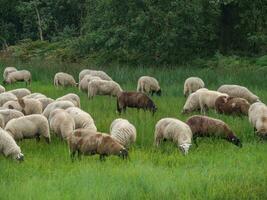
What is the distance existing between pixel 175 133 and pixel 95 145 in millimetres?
2078

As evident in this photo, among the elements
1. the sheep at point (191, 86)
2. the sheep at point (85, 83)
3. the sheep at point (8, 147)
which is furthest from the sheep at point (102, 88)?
the sheep at point (8, 147)

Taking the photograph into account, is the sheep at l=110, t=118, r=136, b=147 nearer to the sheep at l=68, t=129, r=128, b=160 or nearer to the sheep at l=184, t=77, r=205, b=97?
the sheep at l=68, t=129, r=128, b=160

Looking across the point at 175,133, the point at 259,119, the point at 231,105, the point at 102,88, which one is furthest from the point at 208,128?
the point at 102,88

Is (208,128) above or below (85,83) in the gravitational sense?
above

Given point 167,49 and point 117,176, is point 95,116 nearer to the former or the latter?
point 117,176

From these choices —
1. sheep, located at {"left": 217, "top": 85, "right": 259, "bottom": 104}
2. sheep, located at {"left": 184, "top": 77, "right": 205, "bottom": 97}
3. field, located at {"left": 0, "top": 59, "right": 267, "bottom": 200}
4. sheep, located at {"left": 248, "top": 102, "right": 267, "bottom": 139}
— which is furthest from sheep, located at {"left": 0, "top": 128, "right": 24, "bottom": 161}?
sheep, located at {"left": 184, "top": 77, "right": 205, "bottom": 97}

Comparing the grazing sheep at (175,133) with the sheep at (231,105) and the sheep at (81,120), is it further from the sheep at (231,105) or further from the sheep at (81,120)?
the sheep at (231,105)

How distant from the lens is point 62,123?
1365 centimetres

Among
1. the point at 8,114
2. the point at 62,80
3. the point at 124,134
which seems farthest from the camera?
the point at 62,80

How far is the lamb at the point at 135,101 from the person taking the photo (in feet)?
57.0

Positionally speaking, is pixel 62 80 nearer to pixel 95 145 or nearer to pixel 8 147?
pixel 8 147

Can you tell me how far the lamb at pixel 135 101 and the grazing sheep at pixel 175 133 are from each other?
3.93 meters

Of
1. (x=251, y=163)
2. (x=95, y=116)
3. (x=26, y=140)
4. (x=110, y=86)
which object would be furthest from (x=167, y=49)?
(x=251, y=163)

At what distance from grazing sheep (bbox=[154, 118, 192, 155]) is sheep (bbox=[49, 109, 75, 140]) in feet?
6.49
